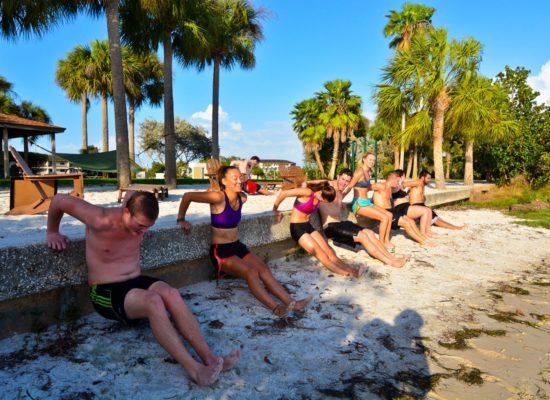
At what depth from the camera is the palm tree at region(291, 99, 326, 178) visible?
110ft

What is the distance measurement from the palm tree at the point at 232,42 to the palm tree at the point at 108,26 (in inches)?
265

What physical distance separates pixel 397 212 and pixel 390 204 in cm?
53

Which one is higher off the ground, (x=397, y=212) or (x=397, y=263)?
(x=397, y=212)

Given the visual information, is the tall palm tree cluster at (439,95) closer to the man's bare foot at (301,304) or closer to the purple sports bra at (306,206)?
the purple sports bra at (306,206)

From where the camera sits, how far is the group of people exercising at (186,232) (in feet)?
7.43

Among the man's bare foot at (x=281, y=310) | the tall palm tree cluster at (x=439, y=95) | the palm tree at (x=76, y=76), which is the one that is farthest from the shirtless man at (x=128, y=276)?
the palm tree at (x=76, y=76)

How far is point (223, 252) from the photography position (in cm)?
357

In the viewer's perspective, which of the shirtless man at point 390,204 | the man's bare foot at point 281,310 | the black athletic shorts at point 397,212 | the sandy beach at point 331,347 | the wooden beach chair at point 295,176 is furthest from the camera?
the black athletic shorts at point 397,212

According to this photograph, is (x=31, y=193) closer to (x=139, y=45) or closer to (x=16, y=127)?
(x=139, y=45)

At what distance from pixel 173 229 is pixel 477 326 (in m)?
2.76

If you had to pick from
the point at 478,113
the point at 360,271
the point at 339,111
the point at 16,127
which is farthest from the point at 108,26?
the point at 339,111

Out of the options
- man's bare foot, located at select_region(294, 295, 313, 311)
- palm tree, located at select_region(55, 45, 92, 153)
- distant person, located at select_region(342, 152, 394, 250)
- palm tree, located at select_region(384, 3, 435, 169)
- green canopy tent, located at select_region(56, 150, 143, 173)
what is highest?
palm tree, located at select_region(384, 3, 435, 169)

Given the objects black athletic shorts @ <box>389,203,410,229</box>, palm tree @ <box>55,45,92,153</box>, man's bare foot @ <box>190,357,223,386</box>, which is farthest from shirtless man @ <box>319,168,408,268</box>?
palm tree @ <box>55,45,92,153</box>

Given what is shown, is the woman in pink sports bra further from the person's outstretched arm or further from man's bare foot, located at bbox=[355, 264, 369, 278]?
the person's outstretched arm
